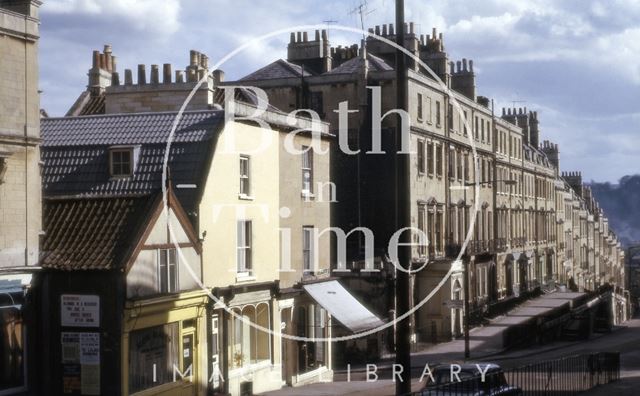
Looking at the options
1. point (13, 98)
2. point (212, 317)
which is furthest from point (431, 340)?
point (13, 98)

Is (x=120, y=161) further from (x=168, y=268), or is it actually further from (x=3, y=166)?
(x=3, y=166)

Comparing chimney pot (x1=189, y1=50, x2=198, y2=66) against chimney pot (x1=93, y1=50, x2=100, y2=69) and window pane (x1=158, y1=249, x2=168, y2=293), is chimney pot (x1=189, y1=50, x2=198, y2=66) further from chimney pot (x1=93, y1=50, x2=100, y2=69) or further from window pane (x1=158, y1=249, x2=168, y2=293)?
window pane (x1=158, y1=249, x2=168, y2=293)

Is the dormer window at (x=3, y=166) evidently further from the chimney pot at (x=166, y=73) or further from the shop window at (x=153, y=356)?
the chimney pot at (x=166, y=73)

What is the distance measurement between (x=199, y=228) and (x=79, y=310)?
15.6 ft

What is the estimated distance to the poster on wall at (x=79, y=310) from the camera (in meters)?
23.2

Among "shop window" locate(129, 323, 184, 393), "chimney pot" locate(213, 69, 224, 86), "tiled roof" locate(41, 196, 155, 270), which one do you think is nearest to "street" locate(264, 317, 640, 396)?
"shop window" locate(129, 323, 184, 393)

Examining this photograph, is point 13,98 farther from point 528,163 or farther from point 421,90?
point 528,163

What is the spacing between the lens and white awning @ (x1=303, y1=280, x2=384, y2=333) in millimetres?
30656

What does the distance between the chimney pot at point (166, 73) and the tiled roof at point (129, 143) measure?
14.1 feet

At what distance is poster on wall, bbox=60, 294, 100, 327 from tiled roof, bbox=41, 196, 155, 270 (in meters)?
0.75

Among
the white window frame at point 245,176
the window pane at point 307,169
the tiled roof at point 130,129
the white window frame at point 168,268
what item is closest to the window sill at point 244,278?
the white window frame at point 245,176

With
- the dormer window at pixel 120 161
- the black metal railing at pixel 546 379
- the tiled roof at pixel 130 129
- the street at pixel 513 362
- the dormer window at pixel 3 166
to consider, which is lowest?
the street at pixel 513 362

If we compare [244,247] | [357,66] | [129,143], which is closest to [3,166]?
[129,143]

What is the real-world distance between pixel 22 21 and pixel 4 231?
16.3 feet
